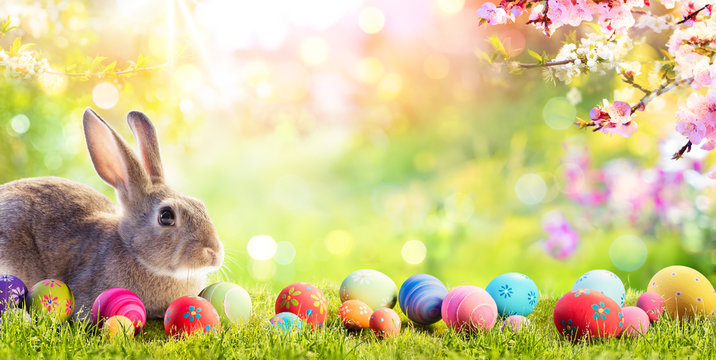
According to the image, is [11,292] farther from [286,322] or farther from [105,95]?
[105,95]

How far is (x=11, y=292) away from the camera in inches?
112

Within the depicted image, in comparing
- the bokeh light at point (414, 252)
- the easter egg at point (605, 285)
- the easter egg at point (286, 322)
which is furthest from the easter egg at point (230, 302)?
the bokeh light at point (414, 252)

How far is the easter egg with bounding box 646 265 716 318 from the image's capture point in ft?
10.5

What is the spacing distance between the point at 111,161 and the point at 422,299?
5.22 ft

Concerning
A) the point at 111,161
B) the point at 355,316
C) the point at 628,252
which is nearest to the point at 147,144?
the point at 111,161

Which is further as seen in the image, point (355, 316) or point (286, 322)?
point (355, 316)

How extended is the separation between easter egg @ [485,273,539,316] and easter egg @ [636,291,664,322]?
1.76 ft

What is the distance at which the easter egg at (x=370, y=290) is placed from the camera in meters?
3.22

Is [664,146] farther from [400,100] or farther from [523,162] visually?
[400,100]

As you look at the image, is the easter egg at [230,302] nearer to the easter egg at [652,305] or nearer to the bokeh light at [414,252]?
the easter egg at [652,305]

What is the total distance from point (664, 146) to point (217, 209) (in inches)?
143

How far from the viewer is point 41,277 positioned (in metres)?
3.04

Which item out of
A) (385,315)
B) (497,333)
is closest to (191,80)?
(385,315)

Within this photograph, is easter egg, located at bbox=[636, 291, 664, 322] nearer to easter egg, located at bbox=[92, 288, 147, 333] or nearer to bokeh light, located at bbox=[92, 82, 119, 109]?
easter egg, located at bbox=[92, 288, 147, 333]
